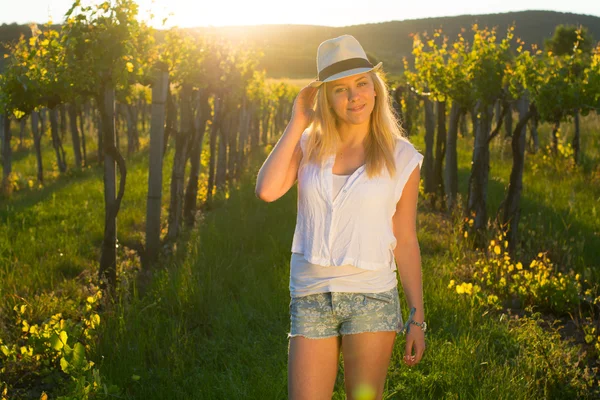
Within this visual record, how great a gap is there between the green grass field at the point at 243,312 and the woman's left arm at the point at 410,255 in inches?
52.7

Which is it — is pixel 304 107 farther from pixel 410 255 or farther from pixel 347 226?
pixel 410 255

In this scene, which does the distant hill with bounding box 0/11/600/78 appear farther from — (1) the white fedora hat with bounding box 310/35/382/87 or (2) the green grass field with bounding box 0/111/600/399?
(1) the white fedora hat with bounding box 310/35/382/87

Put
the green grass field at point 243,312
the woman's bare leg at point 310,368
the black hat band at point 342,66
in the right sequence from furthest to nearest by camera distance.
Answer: the green grass field at point 243,312 → the black hat band at point 342,66 → the woman's bare leg at point 310,368

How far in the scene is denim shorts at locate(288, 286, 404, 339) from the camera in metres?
2.84

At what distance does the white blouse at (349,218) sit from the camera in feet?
9.60

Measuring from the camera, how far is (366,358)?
286 cm

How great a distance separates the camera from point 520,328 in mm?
5348

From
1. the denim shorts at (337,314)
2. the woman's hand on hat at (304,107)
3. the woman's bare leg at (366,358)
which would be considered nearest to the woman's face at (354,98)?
the woman's hand on hat at (304,107)

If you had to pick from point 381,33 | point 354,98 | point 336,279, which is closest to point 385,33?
point 381,33

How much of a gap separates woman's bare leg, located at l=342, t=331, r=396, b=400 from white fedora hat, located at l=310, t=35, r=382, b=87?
3.26ft

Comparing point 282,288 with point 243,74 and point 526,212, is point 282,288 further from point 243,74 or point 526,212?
point 243,74

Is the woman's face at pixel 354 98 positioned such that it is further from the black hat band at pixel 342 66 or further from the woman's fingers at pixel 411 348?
the woman's fingers at pixel 411 348

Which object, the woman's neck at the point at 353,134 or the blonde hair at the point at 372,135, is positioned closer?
the blonde hair at the point at 372,135

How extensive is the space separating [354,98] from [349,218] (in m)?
0.47
